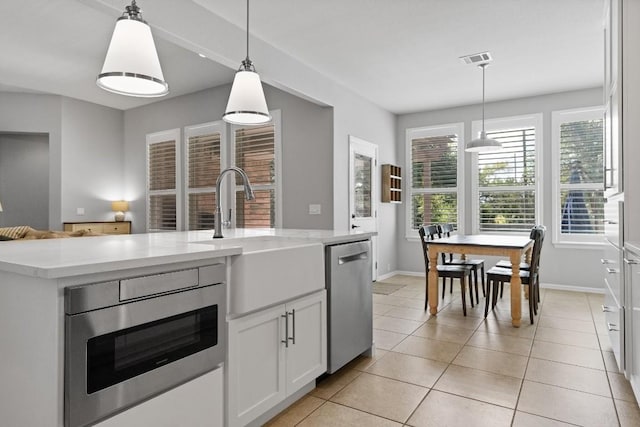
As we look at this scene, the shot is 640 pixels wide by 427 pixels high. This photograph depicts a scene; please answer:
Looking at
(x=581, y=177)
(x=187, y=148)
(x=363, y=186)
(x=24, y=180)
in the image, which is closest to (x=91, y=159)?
(x=24, y=180)

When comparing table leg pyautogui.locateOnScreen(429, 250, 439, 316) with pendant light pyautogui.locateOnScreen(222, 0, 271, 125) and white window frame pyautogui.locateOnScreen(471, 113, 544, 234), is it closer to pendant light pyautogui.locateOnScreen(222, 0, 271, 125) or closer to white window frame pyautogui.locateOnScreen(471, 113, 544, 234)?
white window frame pyautogui.locateOnScreen(471, 113, 544, 234)

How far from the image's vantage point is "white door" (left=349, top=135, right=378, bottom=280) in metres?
5.30

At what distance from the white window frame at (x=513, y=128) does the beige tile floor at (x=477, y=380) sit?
2.11 m

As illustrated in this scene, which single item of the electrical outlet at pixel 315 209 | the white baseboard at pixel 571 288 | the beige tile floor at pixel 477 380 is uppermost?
the electrical outlet at pixel 315 209

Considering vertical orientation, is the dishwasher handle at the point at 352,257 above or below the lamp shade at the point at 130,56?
below

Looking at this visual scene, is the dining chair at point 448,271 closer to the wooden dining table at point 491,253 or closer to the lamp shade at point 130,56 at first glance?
the wooden dining table at point 491,253

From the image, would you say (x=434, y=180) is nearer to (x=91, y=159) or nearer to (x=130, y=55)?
(x=130, y=55)

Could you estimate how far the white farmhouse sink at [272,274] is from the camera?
1.77 metres

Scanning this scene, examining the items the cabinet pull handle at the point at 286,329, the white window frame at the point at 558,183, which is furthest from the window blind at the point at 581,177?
the cabinet pull handle at the point at 286,329

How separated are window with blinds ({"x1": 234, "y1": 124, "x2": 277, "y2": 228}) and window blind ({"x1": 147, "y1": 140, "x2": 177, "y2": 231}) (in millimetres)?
1420

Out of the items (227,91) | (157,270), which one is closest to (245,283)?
(157,270)

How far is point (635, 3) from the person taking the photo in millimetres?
2211

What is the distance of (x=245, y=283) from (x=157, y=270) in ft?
1.44

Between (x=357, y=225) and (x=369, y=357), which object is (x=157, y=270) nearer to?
(x=369, y=357)
